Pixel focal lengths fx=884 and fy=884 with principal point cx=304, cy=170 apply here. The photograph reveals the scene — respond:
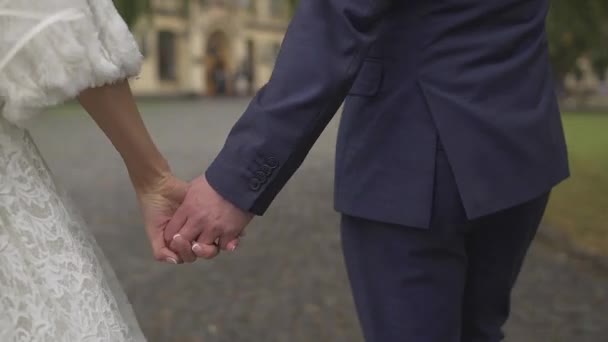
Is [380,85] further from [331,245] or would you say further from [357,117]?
[331,245]

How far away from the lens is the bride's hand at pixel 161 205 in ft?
5.55

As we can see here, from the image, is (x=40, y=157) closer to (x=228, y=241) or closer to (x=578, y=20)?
(x=228, y=241)

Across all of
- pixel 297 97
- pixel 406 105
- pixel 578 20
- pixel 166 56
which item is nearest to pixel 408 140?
pixel 406 105

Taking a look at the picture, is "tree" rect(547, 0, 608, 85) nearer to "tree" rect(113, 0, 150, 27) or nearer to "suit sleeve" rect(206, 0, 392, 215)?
"tree" rect(113, 0, 150, 27)

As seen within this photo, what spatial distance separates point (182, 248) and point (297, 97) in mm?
390

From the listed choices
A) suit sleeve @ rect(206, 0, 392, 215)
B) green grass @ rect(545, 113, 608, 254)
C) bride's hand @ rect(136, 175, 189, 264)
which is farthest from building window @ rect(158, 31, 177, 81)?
suit sleeve @ rect(206, 0, 392, 215)

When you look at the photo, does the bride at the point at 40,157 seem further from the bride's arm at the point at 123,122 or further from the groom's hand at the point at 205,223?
the groom's hand at the point at 205,223

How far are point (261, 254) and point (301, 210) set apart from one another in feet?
6.02

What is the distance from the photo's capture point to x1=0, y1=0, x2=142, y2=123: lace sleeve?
1.35 meters

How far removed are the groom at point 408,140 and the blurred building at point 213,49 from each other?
Result: 28.2 metres

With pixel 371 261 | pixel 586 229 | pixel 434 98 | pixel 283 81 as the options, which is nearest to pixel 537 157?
pixel 434 98

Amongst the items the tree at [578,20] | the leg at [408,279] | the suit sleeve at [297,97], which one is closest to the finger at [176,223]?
the suit sleeve at [297,97]

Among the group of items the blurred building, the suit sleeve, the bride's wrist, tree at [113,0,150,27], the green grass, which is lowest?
the blurred building

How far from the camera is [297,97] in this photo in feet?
4.83
